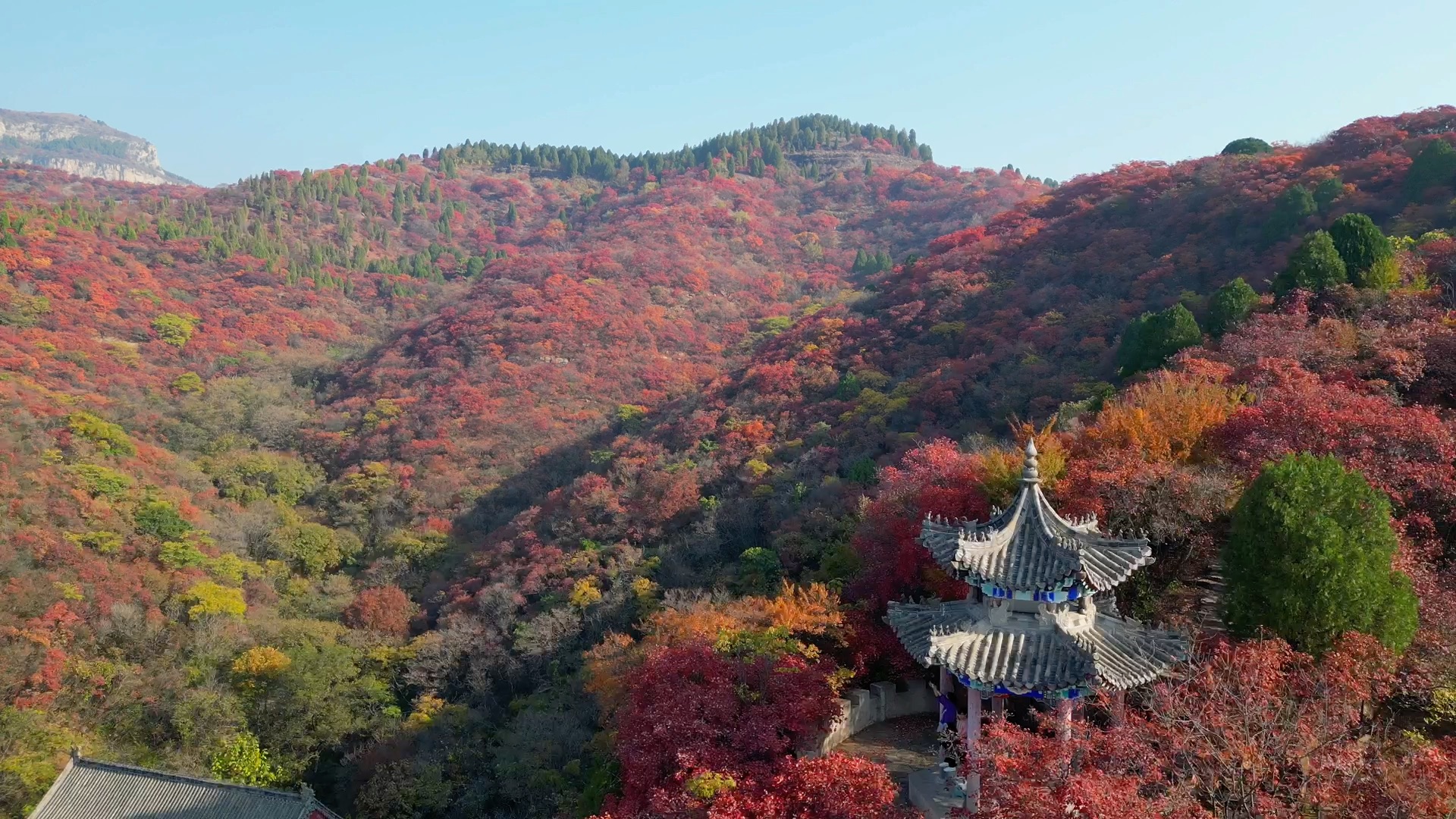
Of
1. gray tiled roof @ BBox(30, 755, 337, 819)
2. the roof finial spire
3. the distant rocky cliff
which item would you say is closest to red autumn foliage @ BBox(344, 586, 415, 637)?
gray tiled roof @ BBox(30, 755, 337, 819)

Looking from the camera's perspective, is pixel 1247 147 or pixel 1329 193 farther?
pixel 1247 147

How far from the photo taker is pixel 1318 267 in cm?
2192

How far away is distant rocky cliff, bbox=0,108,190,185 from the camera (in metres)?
175

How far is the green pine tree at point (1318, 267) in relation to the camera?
21828 mm

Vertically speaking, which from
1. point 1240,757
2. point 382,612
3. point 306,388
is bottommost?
point 382,612

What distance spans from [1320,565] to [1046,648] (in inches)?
141

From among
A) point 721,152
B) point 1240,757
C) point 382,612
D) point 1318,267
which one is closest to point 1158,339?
point 1318,267

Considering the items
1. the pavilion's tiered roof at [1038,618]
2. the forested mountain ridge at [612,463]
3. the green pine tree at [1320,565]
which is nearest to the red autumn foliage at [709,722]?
the forested mountain ridge at [612,463]

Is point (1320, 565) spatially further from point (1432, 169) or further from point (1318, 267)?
point (1432, 169)

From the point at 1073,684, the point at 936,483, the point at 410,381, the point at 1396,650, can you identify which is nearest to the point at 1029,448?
the point at 1073,684

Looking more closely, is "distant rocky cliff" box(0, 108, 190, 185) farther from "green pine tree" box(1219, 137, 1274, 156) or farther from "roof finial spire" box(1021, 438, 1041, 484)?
"roof finial spire" box(1021, 438, 1041, 484)

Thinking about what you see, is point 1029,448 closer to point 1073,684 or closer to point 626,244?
point 1073,684

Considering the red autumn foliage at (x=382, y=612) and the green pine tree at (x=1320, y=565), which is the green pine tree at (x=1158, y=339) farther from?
the red autumn foliage at (x=382, y=612)

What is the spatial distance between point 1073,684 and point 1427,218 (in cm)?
2678
